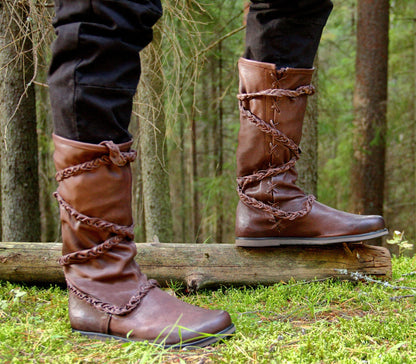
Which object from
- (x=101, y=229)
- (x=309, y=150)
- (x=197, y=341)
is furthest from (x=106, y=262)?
(x=309, y=150)

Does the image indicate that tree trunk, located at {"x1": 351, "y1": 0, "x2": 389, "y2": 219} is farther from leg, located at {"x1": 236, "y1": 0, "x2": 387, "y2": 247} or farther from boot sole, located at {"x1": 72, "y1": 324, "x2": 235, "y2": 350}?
boot sole, located at {"x1": 72, "y1": 324, "x2": 235, "y2": 350}

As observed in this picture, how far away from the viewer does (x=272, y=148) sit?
2041mm

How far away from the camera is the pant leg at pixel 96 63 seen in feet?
4.59

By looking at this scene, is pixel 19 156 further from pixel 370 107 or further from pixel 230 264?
pixel 370 107

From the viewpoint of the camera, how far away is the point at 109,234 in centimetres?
157

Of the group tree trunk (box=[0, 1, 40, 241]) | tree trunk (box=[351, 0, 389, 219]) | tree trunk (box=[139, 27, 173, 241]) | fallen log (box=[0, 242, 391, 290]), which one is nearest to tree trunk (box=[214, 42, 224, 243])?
tree trunk (box=[351, 0, 389, 219])

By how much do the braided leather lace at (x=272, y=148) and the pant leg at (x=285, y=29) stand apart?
0.13 metres

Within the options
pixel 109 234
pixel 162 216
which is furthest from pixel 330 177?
pixel 109 234

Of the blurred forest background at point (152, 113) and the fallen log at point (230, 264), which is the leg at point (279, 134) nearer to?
the fallen log at point (230, 264)

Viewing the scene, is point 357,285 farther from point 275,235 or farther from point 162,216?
point 162,216

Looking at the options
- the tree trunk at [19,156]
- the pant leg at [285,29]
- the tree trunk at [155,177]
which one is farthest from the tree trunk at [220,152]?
the pant leg at [285,29]

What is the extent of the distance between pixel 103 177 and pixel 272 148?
890 millimetres

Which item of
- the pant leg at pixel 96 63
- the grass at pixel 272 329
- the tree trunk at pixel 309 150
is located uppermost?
the pant leg at pixel 96 63

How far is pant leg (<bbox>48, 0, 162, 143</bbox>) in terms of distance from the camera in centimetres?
140
